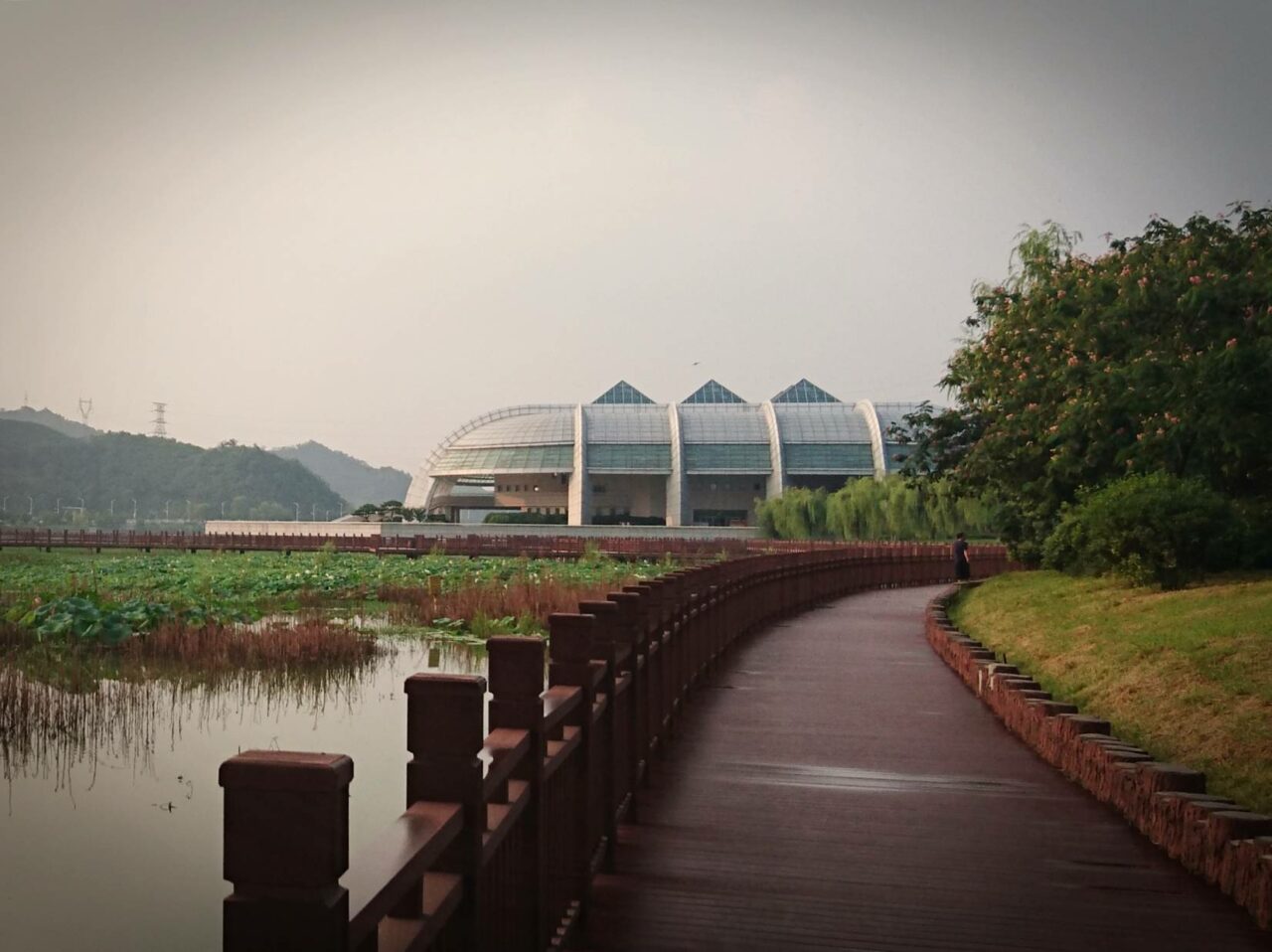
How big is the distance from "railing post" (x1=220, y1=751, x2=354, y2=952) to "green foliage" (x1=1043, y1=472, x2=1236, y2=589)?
1528cm

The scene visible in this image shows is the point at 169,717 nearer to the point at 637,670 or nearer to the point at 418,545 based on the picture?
the point at 637,670

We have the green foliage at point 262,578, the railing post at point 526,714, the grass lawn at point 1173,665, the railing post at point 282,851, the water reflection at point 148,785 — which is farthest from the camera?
the green foliage at point 262,578

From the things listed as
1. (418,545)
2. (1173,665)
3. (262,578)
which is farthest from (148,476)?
(1173,665)

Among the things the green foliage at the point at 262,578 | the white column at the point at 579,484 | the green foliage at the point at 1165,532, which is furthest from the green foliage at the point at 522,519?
the green foliage at the point at 1165,532

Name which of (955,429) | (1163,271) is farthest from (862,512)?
(1163,271)

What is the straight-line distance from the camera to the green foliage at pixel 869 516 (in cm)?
5753

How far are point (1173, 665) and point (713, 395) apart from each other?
108127 mm

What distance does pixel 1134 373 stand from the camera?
18.7 metres

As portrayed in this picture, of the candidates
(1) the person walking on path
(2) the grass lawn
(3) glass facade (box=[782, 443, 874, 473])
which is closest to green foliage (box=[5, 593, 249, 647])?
(2) the grass lawn

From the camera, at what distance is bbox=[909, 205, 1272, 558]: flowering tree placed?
17.6m

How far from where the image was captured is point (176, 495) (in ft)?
425

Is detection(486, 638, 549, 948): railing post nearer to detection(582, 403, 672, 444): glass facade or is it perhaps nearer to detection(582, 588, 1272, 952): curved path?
detection(582, 588, 1272, 952): curved path

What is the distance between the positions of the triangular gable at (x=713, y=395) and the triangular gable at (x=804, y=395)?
5051 millimetres

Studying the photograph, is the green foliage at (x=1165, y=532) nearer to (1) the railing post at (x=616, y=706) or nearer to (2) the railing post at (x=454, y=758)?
(1) the railing post at (x=616, y=706)
